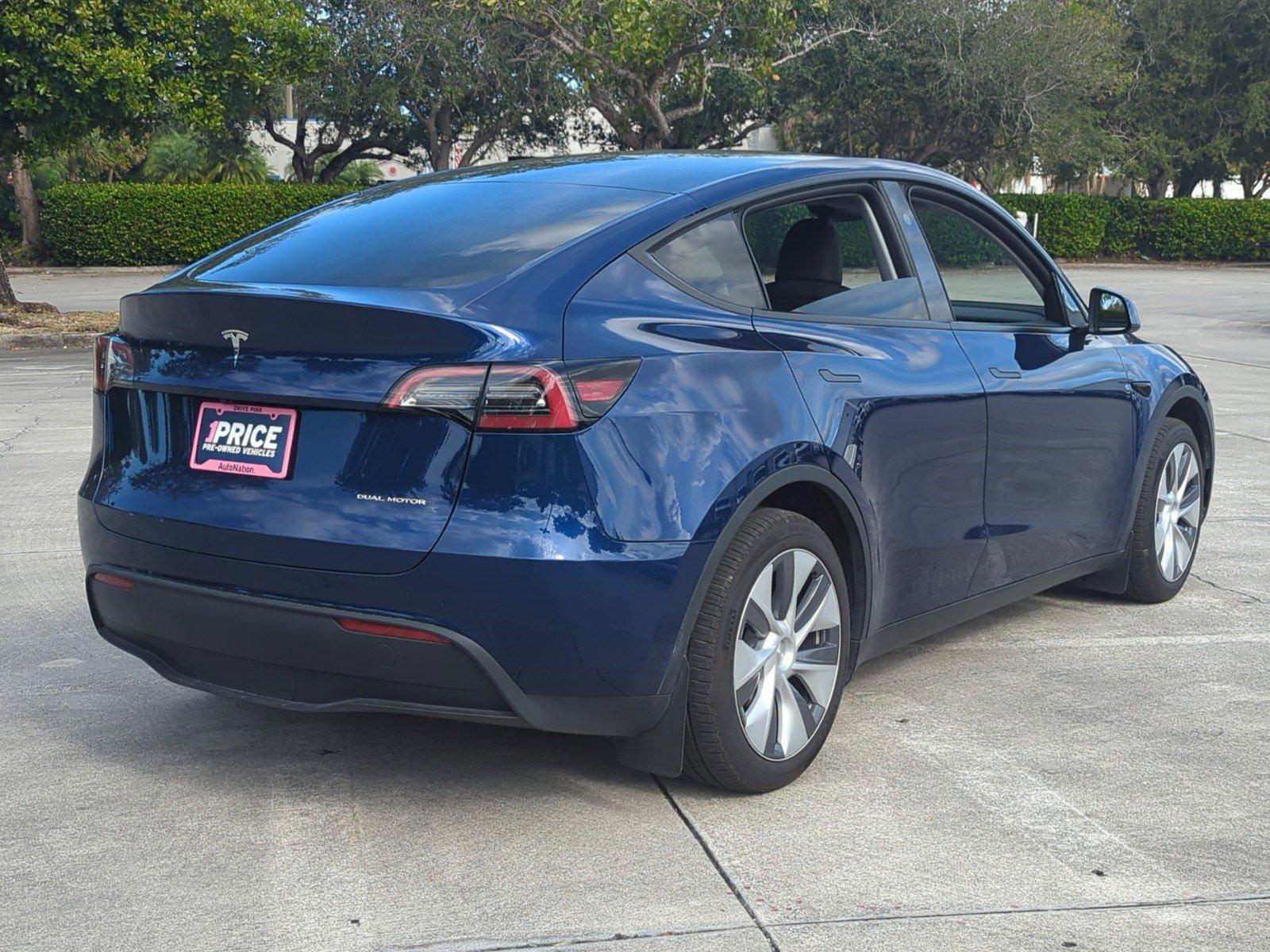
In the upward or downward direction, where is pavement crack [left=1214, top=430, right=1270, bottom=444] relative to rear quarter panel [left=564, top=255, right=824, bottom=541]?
downward

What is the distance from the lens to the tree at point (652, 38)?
1019 inches

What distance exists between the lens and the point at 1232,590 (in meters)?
6.40

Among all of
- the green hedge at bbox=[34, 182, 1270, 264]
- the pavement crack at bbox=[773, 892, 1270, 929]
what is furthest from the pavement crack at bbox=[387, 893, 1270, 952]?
the green hedge at bbox=[34, 182, 1270, 264]

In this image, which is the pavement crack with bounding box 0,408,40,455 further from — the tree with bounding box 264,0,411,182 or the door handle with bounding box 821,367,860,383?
the tree with bounding box 264,0,411,182

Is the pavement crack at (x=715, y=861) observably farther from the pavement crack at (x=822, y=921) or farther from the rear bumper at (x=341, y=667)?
the rear bumper at (x=341, y=667)

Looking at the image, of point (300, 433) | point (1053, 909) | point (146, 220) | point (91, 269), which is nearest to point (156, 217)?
point (146, 220)

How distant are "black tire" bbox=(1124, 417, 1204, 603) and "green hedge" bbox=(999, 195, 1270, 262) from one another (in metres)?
39.4

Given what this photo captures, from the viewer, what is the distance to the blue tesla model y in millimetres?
3410

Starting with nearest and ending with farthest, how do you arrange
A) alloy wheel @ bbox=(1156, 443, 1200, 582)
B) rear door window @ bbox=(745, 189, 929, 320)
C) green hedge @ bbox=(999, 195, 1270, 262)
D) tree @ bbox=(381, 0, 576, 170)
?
rear door window @ bbox=(745, 189, 929, 320)
alloy wheel @ bbox=(1156, 443, 1200, 582)
tree @ bbox=(381, 0, 576, 170)
green hedge @ bbox=(999, 195, 1270, 262)

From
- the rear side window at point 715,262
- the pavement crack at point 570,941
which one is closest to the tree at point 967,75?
the rear side window at point 715,262

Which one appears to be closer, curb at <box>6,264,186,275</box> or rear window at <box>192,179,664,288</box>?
rear window at <box>192,179,664,288</box>

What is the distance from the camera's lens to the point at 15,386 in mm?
14062

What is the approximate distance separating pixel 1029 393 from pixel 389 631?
7.99 ft

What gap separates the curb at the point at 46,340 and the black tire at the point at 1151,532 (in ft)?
48.9
